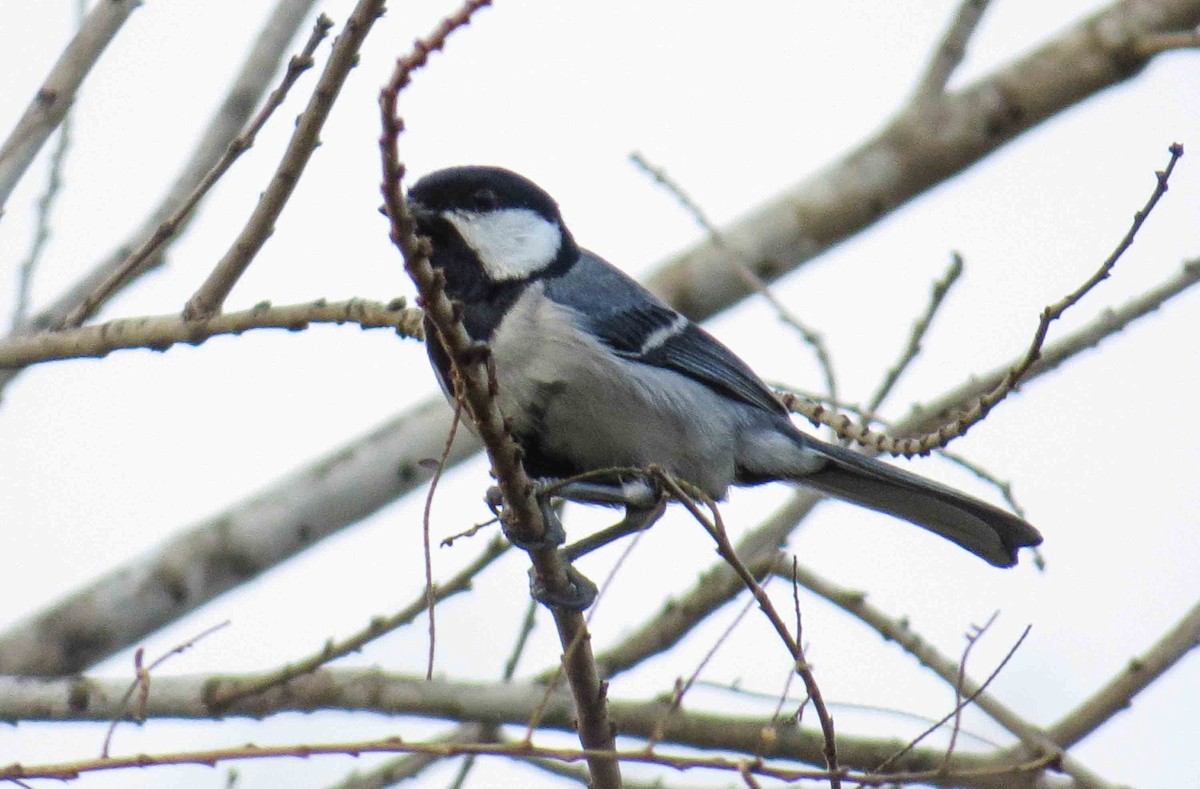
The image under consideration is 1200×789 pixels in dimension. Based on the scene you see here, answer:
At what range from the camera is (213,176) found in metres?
2.54

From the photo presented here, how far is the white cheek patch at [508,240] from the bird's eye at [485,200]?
0.05 feet

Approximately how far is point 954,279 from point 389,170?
6.78ft

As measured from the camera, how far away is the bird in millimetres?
3449

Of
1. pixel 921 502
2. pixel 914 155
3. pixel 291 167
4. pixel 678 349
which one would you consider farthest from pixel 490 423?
pixel 914 155

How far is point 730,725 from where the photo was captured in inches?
147

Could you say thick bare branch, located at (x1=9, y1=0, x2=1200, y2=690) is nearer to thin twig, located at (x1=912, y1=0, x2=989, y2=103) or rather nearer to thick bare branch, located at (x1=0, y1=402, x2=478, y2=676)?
thick bare branch, located at (x1=0, y1=402, x2=478, y2=676)

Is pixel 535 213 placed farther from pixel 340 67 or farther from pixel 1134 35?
pixel 1134 35

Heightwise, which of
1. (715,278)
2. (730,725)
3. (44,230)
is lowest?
(730,725)

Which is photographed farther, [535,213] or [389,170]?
[535,213]

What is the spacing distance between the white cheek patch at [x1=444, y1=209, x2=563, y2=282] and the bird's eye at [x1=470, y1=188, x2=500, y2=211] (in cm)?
2

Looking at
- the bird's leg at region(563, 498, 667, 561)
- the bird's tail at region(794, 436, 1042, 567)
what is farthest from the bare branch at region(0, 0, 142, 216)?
the bird's tail at region(794, 436, 1042, 567)

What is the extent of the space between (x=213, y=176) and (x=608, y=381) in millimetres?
1250

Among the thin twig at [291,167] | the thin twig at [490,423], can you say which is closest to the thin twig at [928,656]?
the thin twig at [490,423]

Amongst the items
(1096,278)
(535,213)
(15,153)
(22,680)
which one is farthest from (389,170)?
(22,680)
